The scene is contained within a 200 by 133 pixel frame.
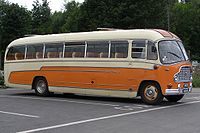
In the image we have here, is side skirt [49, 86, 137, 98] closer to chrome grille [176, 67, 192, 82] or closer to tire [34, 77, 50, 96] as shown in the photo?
tire [34, 77, 50, 96]

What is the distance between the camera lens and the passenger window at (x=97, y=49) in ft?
61.6

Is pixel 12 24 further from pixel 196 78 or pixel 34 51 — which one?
pixel 34 51

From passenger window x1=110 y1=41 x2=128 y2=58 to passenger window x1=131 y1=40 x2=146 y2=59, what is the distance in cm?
38

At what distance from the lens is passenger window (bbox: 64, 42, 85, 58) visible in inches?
778

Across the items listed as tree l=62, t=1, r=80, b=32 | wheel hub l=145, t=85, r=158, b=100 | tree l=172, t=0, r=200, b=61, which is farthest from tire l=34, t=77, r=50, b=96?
tree l=172, t=0, r=200, b=61

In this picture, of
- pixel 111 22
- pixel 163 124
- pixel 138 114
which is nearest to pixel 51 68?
pixel 138 114

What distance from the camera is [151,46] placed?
17.1 metres

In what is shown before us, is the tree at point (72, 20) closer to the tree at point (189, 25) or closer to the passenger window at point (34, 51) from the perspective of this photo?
the tree at point (189, 25)

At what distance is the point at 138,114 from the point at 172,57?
12.5 feet

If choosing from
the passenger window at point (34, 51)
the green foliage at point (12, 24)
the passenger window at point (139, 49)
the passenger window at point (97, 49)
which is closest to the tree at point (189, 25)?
the green foliage at point (12, 24)

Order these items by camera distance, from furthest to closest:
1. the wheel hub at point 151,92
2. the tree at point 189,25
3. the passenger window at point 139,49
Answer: the tree at point 189,25, the passenger window at point 139,49, the wheel hub at point 151,92

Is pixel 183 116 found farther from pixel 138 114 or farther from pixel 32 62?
pixel 32 62

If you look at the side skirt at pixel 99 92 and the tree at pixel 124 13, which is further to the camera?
the tree at pixel 124 13

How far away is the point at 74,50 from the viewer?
20.2 m
